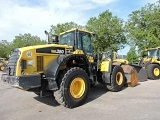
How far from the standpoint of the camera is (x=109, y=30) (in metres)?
35.7

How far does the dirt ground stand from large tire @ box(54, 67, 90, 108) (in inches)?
9.4

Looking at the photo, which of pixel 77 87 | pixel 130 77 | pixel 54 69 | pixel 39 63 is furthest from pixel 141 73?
A: pixel 39 63

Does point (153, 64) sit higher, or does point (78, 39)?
point (78, 39)

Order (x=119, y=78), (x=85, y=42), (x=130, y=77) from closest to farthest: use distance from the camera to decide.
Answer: (x=85, y=42)
(x=119, y=78)
(x=130, y=77)

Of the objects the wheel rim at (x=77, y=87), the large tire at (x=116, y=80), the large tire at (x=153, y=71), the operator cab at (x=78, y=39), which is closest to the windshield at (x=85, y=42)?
the operator cab at (x=78, y=39)

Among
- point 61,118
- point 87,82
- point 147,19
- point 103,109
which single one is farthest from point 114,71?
point 147,19

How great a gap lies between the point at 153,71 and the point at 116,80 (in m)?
6.09

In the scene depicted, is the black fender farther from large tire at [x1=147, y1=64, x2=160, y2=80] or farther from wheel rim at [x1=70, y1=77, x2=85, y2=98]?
large tire at [x1=147, y1=64, x2=160, y2=80]

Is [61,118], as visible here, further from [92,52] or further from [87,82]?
[92,52]

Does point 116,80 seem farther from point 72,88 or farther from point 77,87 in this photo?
point 72,88

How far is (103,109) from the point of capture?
7234mm

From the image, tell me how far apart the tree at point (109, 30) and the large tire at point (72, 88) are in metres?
26.3

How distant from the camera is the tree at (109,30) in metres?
35.0

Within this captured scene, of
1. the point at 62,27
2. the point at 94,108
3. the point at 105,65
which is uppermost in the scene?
the point at 62,27
